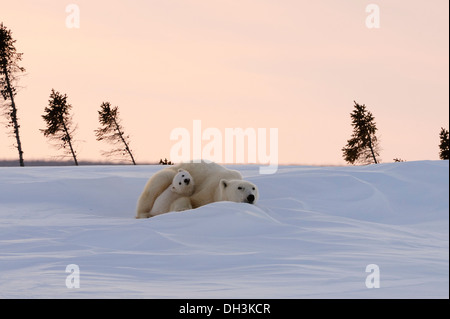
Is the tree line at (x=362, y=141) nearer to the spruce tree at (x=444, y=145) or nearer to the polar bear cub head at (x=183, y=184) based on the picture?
the spruce tree at (x=444, y=145)

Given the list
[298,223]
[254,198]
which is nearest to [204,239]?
[298,223]

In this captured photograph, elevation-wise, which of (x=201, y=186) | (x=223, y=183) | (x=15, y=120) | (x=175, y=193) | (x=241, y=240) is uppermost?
(x=15, y=120)

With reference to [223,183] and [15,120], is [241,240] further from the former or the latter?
[15,120]

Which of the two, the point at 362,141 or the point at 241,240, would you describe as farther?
the point at 362,141

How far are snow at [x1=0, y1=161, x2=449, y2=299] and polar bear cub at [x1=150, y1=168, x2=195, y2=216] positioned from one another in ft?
3.13

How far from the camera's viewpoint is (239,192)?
9.91m

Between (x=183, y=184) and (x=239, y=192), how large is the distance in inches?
45.4

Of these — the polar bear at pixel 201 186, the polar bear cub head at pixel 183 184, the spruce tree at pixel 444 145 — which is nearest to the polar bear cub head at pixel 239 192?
the polar bear at pixel 201 186

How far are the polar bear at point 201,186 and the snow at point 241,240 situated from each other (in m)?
0.67

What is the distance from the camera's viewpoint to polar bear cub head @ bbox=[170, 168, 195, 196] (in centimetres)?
1057

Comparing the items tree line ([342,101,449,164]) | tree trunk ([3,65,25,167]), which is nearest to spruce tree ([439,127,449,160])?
tree line ([342,101,449,164])

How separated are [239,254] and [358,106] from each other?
121ft

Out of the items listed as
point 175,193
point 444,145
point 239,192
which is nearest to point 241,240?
point 239,192
